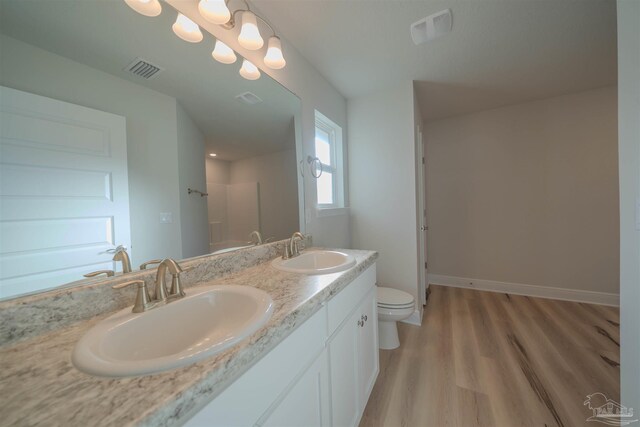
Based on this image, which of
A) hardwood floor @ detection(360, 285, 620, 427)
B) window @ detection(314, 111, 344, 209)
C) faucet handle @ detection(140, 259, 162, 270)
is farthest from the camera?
window @ detection(314, 111, 344, 209)

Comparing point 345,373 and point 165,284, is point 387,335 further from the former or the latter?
point 165,284

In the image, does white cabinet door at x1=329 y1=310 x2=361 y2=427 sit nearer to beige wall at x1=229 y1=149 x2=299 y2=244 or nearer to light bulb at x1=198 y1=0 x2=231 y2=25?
beige wall at x1=229 y1=149 x2=299 y2=244

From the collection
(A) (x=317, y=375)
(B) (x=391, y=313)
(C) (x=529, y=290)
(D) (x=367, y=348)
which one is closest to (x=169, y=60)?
(A) (x=317, y=375)

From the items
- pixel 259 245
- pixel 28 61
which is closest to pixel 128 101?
pixel 28 61

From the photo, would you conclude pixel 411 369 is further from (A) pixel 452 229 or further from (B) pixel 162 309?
(A) pixel 452 229

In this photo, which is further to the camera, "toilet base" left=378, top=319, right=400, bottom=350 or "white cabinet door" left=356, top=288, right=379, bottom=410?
"toilet base" left=378, top=319, right=400, bottom=350

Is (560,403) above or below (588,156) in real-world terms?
below

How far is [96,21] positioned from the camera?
0.73 meters

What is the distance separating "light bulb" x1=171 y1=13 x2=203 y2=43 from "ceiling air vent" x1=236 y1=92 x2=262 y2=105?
0.31 meters

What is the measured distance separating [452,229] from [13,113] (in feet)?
11.9

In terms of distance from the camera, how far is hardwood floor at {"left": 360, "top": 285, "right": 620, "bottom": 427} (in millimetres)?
1189

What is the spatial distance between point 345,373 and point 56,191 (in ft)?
4.06

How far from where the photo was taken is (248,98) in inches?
51.1

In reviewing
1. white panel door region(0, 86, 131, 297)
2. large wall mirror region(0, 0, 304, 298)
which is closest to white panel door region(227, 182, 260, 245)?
large wall mirror region(0, 0, 304, 298)
